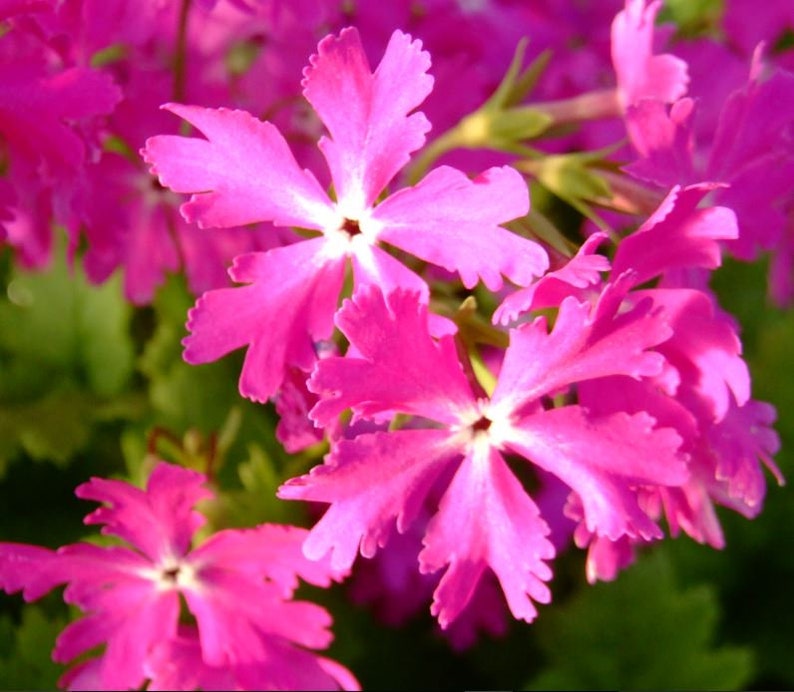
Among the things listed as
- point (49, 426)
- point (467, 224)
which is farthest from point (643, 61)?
point (49, 426)

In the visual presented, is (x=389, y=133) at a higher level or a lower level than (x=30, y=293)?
lower

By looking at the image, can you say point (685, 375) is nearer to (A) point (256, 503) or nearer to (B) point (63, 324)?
(A) point (256, 503)

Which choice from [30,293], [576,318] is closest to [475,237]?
[576,318]

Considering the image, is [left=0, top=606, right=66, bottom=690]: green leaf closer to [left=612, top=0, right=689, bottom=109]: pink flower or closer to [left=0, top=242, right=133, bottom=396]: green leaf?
[left=0, top=242, right=133, bottom=396]: green leaf

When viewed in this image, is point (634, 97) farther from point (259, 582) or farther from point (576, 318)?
point (259, 582)

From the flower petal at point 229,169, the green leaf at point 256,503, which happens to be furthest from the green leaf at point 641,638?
the flower petal at point 229,169

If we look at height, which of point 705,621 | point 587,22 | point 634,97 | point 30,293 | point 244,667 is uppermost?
point 587,22

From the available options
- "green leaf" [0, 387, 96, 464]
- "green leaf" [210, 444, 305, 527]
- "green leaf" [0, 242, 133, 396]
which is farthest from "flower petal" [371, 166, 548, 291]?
"green leaf" [0, 242, 133, 396]
